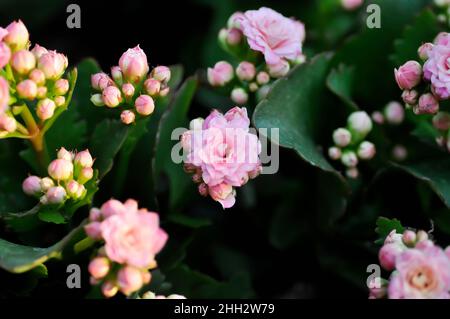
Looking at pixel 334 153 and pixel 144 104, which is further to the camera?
pixel 334 153

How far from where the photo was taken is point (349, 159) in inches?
51.6

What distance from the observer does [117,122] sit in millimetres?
1266

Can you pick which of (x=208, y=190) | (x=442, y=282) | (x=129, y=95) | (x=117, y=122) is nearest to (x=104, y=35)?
(x=117, y=122)

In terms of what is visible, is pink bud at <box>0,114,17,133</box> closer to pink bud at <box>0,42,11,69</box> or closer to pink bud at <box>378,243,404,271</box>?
pink bud at <box>0,42,11,69</box>

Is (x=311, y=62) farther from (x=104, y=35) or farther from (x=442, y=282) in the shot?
(x=104, y=35)

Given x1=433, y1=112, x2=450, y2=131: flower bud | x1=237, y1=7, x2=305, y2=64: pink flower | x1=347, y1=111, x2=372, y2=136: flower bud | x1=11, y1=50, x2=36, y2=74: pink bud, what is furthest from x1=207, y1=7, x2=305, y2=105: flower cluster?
x1=11, y1=50, x2=36, y2=74: pink bud

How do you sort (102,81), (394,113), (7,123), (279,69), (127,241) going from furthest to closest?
(394,113)
(279,69)
(102,81)
(7,123)
(127,241)

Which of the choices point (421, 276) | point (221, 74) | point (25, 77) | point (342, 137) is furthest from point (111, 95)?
point (421, 276)

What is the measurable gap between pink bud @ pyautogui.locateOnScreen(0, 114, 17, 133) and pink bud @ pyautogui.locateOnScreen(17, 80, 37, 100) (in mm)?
40

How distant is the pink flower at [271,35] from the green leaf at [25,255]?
17.6 inches

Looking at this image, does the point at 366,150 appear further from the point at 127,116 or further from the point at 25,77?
the point at 25,77

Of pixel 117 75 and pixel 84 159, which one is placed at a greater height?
pixel 117 75

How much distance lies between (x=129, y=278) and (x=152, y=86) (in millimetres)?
346
